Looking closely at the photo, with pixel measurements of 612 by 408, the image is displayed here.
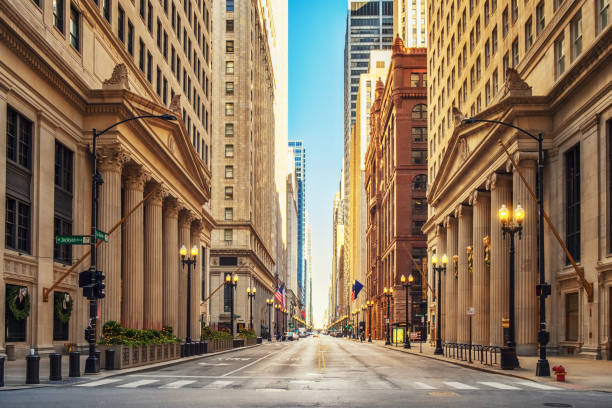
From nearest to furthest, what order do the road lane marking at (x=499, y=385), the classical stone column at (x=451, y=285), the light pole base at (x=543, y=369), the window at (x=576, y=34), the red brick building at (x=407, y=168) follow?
the road lane marking at (x=499, y=385), the light pole base at (x=543, y=369), the window at (x=576, y=34), the classical stone column at (x=451, y=285), the red brick building at (x=407, y=168)

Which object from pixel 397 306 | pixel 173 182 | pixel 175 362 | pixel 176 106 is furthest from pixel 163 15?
pixel 397 306

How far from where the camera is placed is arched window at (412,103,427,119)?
11019 centimetres

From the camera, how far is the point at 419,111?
363ft

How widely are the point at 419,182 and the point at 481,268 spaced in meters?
55.8

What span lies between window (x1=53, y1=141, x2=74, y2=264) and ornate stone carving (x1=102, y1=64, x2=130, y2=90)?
4.48 meters

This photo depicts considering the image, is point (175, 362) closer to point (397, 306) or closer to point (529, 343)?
point (529, 343)

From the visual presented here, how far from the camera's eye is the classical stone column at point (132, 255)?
43.2m

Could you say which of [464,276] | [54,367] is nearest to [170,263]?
[464,276]

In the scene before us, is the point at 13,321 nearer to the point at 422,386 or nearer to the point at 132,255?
the point at 132,255

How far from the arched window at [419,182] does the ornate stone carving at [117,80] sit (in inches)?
2929

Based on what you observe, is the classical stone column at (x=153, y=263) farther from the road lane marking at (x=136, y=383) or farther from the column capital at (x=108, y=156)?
the road lane marking at (x=136, y=383)

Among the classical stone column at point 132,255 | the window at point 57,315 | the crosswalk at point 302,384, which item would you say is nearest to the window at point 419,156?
the classical stone column at point 132,255

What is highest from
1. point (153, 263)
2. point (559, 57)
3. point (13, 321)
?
point (559, 57)

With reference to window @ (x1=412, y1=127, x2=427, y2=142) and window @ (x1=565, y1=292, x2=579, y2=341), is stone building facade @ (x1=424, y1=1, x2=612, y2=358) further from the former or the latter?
window @ (x1=412, y1=127, x2=427, y2=142)
